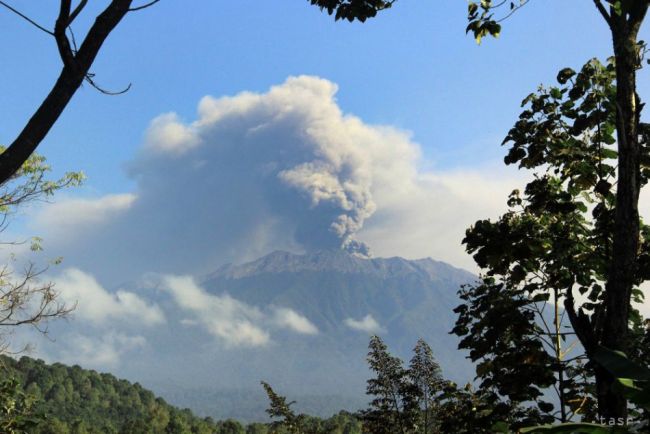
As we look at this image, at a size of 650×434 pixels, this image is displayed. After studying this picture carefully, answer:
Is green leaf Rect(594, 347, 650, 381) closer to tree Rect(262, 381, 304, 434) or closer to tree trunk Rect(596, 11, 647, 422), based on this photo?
tree trunk Rect(596, 11, 647, 422)

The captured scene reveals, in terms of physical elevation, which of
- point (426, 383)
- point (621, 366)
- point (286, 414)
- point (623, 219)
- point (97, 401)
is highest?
point (623, 219)

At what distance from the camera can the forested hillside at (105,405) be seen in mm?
94000

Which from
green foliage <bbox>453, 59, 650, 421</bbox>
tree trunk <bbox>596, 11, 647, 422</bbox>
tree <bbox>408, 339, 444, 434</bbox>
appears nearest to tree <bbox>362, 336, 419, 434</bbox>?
tree <bbox>408, 339, 444, 434</bbox>

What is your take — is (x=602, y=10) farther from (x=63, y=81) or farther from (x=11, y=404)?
(x=11, y=404)

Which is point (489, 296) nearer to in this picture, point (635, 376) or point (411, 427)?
point (635, 376)

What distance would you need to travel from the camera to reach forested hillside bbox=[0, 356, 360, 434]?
94000mm

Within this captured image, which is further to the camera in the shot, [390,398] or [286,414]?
[390,398]

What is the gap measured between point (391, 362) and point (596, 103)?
7203mm

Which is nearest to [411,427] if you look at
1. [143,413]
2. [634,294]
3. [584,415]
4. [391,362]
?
[391,362]

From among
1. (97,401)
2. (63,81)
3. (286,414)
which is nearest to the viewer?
(63,81)

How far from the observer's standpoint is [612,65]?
18.4 feet

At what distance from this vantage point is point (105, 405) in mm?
123625

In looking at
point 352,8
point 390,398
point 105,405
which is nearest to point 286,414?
point 390,398

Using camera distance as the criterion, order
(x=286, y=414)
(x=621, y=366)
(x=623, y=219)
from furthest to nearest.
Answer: (x=286, y=414)
(x=623, y=219)
(x=621, y=366)
